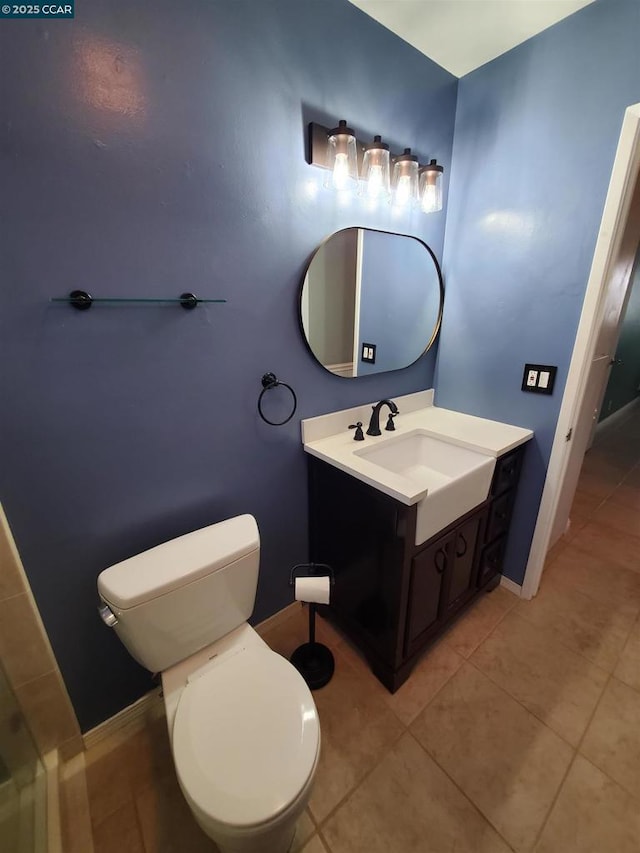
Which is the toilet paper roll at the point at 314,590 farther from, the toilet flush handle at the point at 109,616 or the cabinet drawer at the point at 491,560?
the cabinet drawer at the point at 491,560

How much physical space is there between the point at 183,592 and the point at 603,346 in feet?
7.31

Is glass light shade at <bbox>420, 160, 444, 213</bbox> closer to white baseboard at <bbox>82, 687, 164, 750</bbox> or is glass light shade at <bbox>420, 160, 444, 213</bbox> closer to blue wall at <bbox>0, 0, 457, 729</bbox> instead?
blue wall at <bbox>0, 0, 457, 729</bbox>

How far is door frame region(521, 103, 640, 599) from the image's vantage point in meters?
1.21

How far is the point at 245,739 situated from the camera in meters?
0.86

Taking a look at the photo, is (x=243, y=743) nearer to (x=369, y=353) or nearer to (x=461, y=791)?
(x=461, y=791)

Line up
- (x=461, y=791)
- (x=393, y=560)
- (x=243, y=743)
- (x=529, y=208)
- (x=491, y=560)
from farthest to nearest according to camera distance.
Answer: (x=491, y=560)
(x=529, y=208)
(x=393, y=560)
(x=461, y=791)
(x=243, y=743)

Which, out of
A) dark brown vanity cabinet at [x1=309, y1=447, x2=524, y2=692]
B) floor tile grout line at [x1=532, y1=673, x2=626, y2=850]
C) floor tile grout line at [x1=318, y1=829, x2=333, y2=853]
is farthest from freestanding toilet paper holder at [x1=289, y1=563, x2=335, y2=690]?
floor tile grout line at [x1=532, y1=673, x2=626, y2=850]

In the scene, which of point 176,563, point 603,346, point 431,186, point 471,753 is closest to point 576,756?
point 471,753

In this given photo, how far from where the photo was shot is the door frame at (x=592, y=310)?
3.96 ft

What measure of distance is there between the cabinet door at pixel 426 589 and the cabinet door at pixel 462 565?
0.05m

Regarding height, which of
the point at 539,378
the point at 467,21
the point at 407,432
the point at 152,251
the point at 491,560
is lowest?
the point at 491,560

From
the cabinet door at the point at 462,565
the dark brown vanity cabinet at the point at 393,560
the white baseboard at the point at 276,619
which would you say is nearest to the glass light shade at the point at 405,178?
the dark brown vanity cabinet at the point at 393,560

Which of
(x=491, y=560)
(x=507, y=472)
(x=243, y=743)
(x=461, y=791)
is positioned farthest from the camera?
(x=491, y=560)

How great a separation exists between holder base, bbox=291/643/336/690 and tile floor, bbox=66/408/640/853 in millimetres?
44
